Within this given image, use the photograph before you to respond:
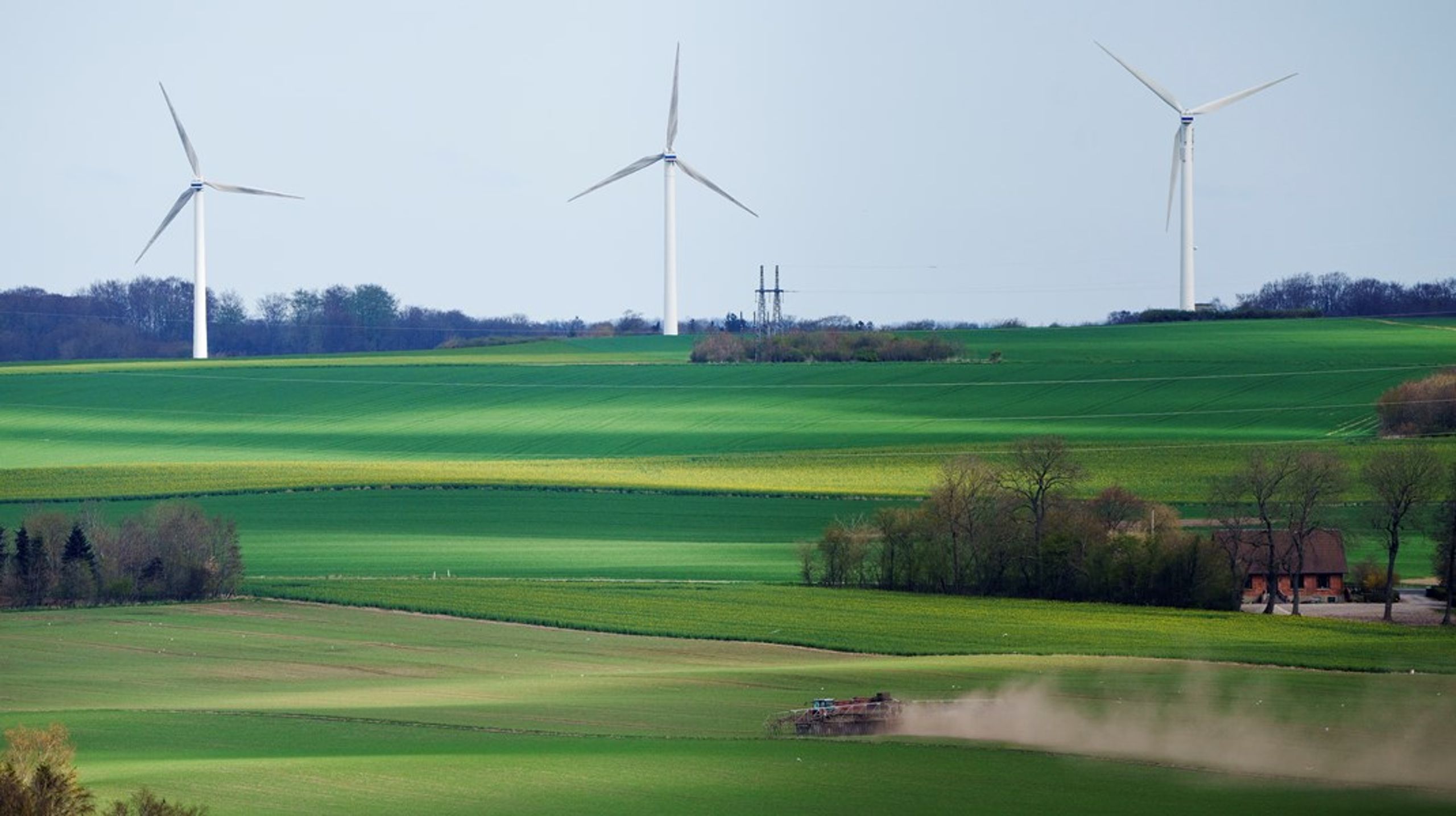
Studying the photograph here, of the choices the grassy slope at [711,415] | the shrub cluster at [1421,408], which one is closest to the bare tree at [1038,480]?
the grassy slope at [711,415]

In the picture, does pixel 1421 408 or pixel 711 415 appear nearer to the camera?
A: pixel 1421 408

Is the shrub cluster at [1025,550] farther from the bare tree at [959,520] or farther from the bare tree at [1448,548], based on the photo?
the bare tree at [1448,548]

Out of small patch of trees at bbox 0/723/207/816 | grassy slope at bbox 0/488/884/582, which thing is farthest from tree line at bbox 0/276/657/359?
small patch of trees at bbox 0/723/207/816

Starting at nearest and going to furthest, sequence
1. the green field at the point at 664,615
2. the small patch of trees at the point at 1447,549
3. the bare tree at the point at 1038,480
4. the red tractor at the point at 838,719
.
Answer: the green field at the point at 664,615 < the red tractor at the point at 838,719 < the small patch of trees at the point at 1447,549 < the bare tree at the point at 1038,480

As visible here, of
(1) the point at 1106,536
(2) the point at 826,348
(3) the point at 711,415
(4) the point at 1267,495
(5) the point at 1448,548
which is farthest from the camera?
(2) the point at 826,348

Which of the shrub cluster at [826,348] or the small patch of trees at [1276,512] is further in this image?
the shrub cluster at [826,348]

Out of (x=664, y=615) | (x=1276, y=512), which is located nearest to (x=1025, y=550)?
(x=1276, y=512)

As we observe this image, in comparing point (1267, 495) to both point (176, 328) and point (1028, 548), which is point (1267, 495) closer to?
point (1028, 548)

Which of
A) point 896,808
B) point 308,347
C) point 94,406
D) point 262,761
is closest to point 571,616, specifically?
point 262,761
